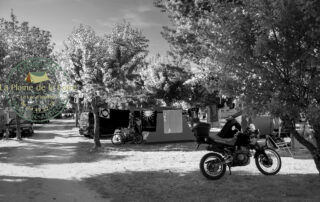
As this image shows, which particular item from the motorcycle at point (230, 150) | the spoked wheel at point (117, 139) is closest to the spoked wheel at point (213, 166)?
the motorcycle at point (230, 150)

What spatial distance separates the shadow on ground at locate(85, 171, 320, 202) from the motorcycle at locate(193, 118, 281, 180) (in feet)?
0.92

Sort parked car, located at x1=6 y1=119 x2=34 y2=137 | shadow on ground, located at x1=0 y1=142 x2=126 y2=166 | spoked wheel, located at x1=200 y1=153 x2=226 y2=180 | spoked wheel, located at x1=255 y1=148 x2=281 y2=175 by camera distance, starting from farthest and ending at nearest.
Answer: parked car, located at x1=6 y1=119 x2=34 y2=137 → shadow on ground, located at x1=0 y1=142 x2=126 y2=166 → spoked wheel, located at x1=255 y1=148 x2=281 y2=175 → spoked wheel, located at x1=200 y1=153 x2=226 y2=180

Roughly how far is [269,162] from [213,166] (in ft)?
5.00

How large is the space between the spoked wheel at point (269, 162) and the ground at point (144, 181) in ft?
0.76

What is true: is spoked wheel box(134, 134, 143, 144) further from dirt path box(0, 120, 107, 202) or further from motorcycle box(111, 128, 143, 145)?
dirt path box(0, 120, 107, 202)

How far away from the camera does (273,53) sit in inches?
218

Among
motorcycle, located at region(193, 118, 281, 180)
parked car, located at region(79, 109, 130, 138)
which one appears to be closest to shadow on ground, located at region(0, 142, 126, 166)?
motorcycle, located at region(193, 118, 281, 180)

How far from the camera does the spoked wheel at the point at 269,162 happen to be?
7988 millimetres

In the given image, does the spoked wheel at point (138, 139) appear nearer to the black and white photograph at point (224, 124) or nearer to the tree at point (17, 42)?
the black and white photograph at point (224, 124)

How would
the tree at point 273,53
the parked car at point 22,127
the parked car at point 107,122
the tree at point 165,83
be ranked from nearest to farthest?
the tree at point 273,53, the parked car at point 107,122, the parked car at point 22,127, the tree at point 165,83

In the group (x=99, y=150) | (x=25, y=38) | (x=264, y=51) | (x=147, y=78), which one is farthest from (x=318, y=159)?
(x=147, y=78)

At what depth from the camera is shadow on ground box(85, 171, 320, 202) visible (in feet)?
20.2

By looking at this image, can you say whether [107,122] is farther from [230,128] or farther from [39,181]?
[230,128]

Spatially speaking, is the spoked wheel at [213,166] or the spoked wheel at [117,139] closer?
the spoked wheel at [213,166]
